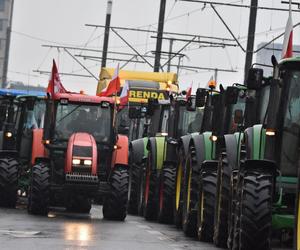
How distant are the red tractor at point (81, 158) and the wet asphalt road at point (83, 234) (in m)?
0.44

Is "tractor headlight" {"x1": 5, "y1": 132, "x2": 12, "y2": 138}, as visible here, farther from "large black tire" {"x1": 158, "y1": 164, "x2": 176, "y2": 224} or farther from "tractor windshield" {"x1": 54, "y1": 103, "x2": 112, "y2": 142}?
"large black tire" {"x1": 158, "y1": 164, "x2": 176, "y2": 224}

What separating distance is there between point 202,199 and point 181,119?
519 cm

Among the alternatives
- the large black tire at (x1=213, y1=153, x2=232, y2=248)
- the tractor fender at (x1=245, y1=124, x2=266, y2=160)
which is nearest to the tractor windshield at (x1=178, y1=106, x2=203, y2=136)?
the large black tire at (x1=213, y1=153, x2=232, y2=248)

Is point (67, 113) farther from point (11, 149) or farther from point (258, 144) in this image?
point (258, 144)

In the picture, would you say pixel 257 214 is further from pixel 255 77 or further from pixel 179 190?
pixel 179 190

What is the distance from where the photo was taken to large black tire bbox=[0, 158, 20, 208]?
848 inches

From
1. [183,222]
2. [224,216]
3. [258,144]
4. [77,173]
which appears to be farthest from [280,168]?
[77,173]

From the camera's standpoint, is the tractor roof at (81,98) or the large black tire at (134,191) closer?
the tractor roof at (81,98)

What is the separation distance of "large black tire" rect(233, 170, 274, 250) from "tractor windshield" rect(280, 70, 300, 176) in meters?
0.39

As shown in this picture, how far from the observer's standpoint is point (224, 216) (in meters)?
15.0

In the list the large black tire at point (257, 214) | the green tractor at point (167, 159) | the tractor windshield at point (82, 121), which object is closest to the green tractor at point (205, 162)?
the green tractor at point (167, 159)

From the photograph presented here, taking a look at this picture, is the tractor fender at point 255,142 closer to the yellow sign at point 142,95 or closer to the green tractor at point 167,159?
the green tractor at point 167,159

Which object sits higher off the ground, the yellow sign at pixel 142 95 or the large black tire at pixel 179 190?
the yellow sign at pixel 142 95

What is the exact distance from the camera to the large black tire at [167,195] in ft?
66.6
